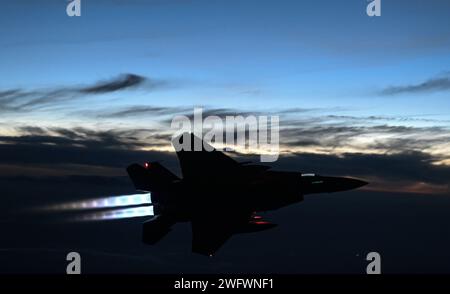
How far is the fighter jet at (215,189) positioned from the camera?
163 feet

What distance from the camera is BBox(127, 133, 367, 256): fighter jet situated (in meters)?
49.7

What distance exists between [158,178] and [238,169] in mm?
8898

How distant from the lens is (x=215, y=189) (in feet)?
172

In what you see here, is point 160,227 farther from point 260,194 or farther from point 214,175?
point 260,194

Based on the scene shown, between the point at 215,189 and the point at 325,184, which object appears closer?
the point at 325,184

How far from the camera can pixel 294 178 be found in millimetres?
49656

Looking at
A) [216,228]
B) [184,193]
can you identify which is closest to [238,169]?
[184,193]
